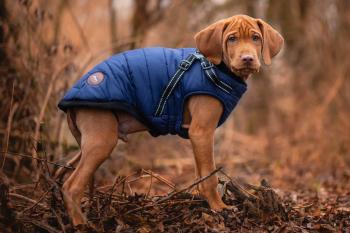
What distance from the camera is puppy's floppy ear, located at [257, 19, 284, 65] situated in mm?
5406

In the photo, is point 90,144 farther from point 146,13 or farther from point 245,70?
point 146,13

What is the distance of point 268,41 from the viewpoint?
17.9 feet

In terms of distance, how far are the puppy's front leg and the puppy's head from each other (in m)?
Result: 0.41

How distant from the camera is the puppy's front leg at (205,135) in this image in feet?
17.4

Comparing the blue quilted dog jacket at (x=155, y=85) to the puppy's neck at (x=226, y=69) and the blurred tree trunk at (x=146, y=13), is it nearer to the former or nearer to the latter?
the puppy's neck at (x=226, y=69)

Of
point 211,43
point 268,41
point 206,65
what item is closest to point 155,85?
point 206,65

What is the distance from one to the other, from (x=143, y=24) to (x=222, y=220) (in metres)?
7.41

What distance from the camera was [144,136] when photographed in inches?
379

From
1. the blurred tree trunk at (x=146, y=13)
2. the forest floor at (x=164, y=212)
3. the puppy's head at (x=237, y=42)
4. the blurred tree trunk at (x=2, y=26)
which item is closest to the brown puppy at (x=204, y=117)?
the puppy's head at (x=237, y=42)

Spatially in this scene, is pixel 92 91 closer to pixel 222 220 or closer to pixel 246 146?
pixel 222 220

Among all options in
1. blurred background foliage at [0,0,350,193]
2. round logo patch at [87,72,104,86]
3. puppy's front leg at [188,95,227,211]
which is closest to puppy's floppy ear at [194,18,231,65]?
puppy's front leg at [188,95,227,211]

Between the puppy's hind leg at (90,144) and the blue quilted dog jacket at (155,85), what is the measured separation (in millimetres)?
157

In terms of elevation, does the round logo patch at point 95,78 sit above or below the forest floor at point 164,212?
above

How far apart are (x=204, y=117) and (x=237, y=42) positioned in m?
0.79
